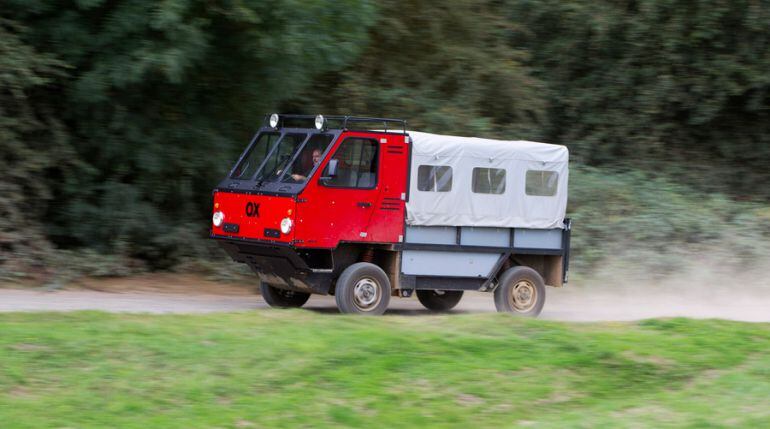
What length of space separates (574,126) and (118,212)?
13249 mm

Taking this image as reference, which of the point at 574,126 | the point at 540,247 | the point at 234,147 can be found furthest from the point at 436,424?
the point at 574,126

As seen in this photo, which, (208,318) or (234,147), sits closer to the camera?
(208,318)

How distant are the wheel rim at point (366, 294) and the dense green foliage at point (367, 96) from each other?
474 centimetres

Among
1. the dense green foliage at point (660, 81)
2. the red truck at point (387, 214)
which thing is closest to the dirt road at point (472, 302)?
the red truck at point (387, 214)

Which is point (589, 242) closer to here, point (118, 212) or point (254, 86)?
point (254, 86)

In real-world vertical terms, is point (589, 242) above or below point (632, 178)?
below

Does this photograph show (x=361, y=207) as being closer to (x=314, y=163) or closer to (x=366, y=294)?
(x=314, y=163)

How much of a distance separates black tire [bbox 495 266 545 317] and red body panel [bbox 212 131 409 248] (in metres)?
1.88

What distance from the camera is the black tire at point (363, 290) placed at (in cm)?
1340

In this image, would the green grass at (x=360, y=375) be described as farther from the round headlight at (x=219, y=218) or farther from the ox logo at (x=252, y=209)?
the round headlight at (x=219, y=218)

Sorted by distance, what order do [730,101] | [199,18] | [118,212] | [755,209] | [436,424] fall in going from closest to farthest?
[436,424]
[199,18]
[118,212]
[755,209]
[730,101]

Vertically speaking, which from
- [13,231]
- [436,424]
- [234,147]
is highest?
[234,147]

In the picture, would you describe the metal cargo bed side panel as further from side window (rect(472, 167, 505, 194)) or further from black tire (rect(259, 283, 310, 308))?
black tire (rect(259, 283, 310, 308))

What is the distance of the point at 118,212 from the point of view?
58.4ft
